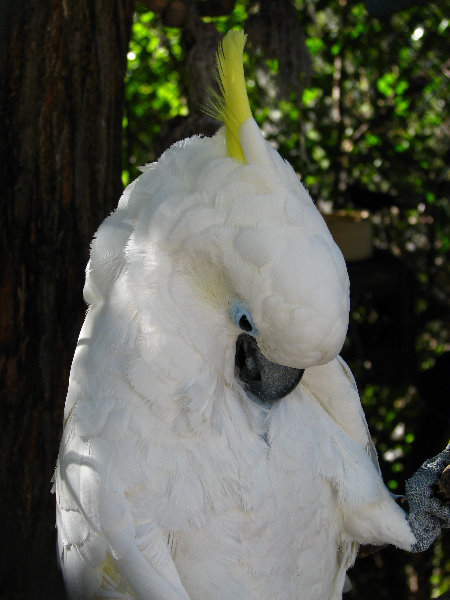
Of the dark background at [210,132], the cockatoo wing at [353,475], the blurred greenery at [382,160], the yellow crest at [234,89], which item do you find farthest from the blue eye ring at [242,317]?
the blurred greenery at [382,160]

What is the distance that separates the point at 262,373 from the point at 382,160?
93.8 inches

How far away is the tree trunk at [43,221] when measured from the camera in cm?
197

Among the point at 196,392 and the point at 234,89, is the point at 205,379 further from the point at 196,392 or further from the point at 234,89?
the point at 234,89

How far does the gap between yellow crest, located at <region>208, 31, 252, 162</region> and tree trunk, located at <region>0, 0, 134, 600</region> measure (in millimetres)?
854

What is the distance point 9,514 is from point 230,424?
0.95m

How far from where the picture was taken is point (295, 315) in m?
1.18

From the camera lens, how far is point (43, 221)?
2.00 meters

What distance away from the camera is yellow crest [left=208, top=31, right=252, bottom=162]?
49.1 inches

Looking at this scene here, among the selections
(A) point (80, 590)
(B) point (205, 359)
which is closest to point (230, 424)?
(B) point (205, 359)

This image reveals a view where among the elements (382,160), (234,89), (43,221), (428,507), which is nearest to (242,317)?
(234,89)

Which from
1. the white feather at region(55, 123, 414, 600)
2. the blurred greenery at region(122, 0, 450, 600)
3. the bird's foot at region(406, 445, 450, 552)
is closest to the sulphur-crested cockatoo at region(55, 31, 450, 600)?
the white feather at region(55, 123, 414, 600)

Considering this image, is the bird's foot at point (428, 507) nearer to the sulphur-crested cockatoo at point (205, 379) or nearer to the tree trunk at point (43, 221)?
the sulphur-crested cockatoo at point (205, 379)

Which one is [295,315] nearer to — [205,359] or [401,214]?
[205,359]

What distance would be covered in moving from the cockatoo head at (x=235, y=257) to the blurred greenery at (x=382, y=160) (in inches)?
68.7
